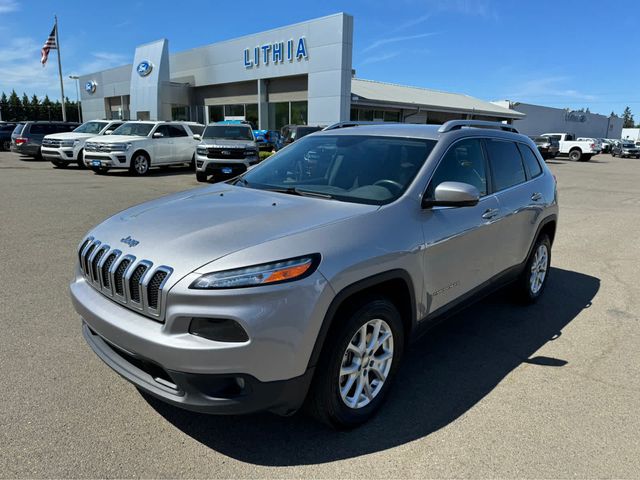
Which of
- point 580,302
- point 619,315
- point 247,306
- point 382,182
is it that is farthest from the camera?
point 580,302

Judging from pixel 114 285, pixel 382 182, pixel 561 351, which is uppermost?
pixel 382 182

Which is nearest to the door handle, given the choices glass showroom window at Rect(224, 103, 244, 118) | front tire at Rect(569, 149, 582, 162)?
glass showroom window at Rect(224, 103, 244, 118)

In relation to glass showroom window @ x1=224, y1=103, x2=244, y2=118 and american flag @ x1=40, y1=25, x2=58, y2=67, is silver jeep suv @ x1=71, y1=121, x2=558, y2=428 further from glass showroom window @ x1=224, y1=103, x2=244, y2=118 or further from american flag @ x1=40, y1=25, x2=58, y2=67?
american flag @ x1=40, y1=25, x2=58, y2=67

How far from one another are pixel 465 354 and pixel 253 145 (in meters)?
12.0

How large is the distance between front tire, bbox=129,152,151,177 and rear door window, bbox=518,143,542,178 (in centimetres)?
1395

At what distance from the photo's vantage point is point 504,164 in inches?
167

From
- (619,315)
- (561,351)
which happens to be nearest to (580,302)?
(619,315)

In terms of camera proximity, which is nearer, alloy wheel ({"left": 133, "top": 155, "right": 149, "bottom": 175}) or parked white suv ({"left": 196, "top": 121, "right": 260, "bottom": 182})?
parked white suv ({"left": 196, "top": 121, "right": 260, "bottom": 182})

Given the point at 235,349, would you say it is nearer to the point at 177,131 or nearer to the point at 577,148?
the point at 177,131

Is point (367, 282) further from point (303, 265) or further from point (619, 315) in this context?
point (619, 315)

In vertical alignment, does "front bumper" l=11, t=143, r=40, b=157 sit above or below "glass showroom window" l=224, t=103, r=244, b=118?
below

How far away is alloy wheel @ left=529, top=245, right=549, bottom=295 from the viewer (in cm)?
480

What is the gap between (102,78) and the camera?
4534 cm

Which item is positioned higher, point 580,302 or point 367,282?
point 367,282
